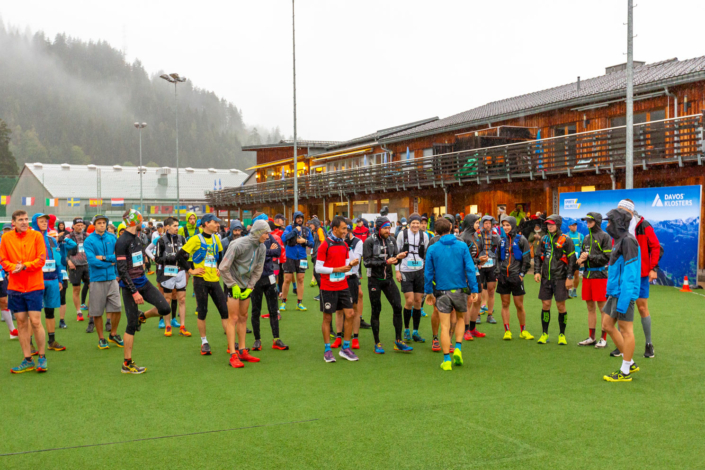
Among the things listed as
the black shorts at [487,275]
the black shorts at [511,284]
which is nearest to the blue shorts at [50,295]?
the black shorts at [487,275]

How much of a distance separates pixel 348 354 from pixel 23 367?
13.8 ft

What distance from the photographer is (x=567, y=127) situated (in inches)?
969

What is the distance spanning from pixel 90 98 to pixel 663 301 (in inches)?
7399

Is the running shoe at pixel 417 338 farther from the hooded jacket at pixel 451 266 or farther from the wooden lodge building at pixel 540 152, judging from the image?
the wooden lodge building at pixel 540 152

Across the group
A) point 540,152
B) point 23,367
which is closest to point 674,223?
point 540,152

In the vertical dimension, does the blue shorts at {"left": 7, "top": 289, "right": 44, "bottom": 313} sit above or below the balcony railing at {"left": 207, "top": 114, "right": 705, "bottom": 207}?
below

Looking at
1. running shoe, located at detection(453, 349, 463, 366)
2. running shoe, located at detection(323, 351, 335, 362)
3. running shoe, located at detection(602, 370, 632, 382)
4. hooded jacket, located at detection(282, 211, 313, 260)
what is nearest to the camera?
running shoe, located at detection(602, 370, 632, 382)

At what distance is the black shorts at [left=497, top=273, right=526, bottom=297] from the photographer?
8.98 m

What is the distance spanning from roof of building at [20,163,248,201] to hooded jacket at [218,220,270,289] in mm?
54838

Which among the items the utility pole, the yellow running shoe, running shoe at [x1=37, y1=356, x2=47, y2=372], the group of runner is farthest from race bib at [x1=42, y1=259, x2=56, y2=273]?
the utility pole

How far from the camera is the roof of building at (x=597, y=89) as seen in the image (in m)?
20.4

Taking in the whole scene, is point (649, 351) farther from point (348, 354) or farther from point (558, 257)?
point (348, 354)

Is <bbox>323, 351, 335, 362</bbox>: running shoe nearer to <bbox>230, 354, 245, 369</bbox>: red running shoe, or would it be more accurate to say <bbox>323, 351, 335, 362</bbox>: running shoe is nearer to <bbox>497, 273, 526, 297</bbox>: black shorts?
<bbox>230, 354, 245, 369</bbox>: red running shoe

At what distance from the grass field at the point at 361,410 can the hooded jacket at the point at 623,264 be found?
1.00 metres
